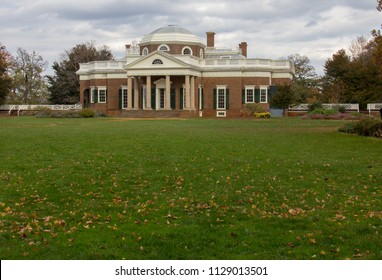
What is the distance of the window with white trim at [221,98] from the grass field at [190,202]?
39699mm

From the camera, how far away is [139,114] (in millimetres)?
52250

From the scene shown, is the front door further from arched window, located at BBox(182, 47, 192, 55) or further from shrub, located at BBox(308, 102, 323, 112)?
shrub, located at BBox(308, 102, 323, 112)

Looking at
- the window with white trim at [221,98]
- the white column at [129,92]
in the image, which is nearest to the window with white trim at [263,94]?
the window with white trim at [221,98]

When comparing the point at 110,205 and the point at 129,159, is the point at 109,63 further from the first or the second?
the point at 110,205

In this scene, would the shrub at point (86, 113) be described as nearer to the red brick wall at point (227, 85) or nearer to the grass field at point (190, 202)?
the red brick wall at point (227, 85)

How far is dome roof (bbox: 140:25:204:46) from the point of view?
58.8 meters

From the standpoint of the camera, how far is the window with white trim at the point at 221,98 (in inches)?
2301

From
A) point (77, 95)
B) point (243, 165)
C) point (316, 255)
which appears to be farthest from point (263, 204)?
point (77, 95)

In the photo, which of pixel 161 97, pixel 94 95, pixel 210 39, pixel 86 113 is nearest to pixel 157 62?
pixel 161 97

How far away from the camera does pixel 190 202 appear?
35.6 ft

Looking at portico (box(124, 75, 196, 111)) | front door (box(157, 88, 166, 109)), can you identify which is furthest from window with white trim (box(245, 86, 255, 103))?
front door (box(157, 88, 166, 109))

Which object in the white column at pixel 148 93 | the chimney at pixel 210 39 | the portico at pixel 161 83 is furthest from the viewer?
the chimney at pixel 210 39

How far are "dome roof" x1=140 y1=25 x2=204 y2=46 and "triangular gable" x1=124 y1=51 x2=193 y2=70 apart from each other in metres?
4.54

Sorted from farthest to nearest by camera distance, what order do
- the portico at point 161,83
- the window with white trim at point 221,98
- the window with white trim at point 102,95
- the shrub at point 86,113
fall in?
the window with white trim at point 102,95
the window with white trim at point 221,98
the portico at point 161,83
the shrub at point 86,113
